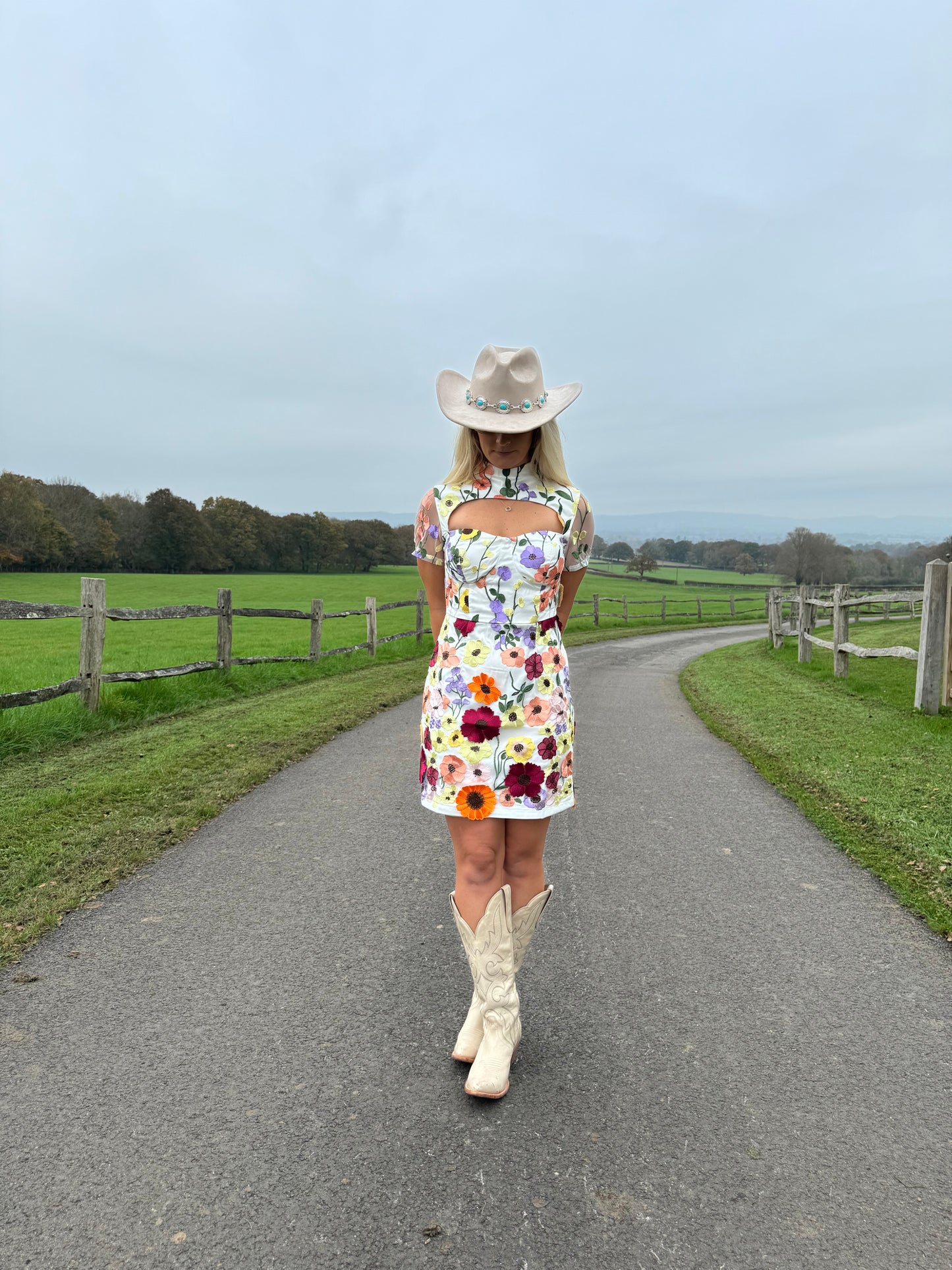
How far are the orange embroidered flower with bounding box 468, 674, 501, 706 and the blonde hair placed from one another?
67cm

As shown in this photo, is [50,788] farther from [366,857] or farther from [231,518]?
[231,518]

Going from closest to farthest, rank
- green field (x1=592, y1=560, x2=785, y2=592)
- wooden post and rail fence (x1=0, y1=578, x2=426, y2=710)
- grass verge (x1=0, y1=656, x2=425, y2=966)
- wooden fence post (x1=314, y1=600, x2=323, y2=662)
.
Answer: grass verge (x1=0, y1=656, x2=425, y2=966)
wooden post and rail fence (x1=0, y1=578, x2=426, y2=710)
wooden fence post (x1=314, y1=600, x2=323, y2=662)
green field (x1=592, y1=560, x2=785, y2=592)

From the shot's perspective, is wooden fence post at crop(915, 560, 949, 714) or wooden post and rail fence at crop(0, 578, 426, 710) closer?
wooden post and rail fence at crop(0, 578, 426, 710)

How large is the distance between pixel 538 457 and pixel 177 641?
22.6 meters

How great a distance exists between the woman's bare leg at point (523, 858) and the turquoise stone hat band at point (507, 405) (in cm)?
139

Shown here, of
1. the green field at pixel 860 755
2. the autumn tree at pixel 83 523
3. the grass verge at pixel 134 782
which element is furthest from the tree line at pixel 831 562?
the grass verge at pixel 134 782

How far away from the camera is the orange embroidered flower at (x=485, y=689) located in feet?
8.33

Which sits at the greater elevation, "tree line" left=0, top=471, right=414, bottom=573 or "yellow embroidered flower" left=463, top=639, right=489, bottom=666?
"tree line" left=0, top=471, right=414, bottom=573

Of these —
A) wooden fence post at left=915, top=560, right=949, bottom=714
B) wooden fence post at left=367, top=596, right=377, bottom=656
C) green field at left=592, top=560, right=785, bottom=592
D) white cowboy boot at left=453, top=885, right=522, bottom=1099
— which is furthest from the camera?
green field at left=592, top=560, right=785, bottom=592

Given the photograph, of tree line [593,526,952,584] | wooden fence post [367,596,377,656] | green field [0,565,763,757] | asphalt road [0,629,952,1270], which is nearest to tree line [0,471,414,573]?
green field [0,565,763,757]

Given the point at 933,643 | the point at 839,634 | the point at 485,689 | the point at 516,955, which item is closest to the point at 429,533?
the point at 485,689

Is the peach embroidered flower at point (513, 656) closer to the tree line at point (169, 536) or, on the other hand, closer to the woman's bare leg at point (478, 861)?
the woman's bare leg at point (478, 861)

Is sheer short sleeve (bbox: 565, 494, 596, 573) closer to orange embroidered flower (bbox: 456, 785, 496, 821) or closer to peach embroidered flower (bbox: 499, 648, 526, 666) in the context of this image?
peach embroidered flower (bbox: 499, 648, 526, 666)

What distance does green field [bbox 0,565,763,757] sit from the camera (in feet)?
26.9
